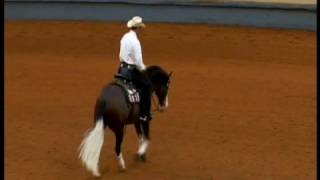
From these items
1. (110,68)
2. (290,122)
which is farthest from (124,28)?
(290,122)

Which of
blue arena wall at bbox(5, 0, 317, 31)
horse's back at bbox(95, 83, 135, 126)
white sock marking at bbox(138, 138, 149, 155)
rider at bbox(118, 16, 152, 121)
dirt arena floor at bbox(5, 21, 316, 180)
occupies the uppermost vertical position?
A: rider at bbox(118, 16, 152, 121)

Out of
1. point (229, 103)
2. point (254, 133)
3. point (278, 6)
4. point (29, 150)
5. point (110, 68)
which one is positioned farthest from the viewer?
point (278, 6)

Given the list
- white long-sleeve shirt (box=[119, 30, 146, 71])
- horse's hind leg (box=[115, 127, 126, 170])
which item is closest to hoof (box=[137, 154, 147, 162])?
horse's hind leg (box=[115, 127, 126, 170])

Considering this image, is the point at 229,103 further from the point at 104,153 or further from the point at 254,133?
the point at 104,153

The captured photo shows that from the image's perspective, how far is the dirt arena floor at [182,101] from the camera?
40.1 feet

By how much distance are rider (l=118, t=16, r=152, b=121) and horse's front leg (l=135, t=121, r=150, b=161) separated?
0.37 meters

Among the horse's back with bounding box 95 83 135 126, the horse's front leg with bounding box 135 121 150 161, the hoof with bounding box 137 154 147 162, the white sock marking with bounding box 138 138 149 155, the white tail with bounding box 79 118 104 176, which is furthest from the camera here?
the hoof with bounding box 137 154 147 162

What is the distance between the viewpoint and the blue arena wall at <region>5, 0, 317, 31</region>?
20109mm

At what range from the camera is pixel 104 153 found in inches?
502

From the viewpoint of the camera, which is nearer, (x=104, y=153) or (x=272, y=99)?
A: (x=104, y=153)

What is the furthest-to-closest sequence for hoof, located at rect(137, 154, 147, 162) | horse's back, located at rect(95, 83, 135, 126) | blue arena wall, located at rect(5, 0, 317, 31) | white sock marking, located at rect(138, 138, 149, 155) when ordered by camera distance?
blue arena wall, located at rect(5, 0, 317, 31) < hoof, located at rect(137, 154, 147, 162) < white sock marking, located at rect(138, 138, 149, 155) < horse's back, located at rect(95, 83, 135, 126)

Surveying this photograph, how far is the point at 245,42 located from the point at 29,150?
8.21 metres

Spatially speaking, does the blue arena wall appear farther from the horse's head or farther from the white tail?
the white tail

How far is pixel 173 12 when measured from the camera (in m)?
21.1
